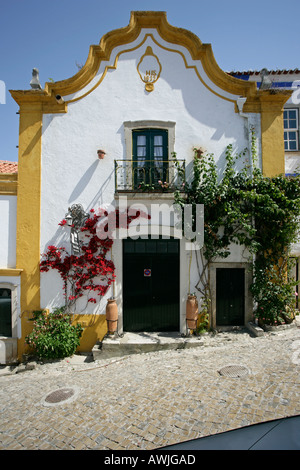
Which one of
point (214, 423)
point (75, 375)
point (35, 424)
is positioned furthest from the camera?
point (75, 375)

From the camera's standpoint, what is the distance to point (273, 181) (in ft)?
26.3

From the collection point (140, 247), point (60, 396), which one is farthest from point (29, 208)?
point (60, 396)

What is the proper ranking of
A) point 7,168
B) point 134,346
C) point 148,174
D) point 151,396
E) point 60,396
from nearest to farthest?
point 151,396 → point 60,396 → point 134,346 → point 148,174 → point 7,168

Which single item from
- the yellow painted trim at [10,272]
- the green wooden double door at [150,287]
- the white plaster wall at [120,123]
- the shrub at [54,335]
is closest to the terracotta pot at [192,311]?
the green wooden double door at [150,287]

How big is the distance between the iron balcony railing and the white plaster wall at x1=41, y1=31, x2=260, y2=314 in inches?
13.6

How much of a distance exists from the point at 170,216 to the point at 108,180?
7.13 feet

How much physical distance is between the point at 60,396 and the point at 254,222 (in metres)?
6.77

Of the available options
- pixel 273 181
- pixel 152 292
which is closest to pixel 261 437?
pixel 152 292

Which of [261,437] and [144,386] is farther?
[144,386]

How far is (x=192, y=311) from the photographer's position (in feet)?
25.5

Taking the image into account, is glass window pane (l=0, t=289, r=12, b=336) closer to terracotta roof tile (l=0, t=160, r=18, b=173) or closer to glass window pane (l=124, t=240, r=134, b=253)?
glass window pane (l=124, t=240, r=134, b=253)

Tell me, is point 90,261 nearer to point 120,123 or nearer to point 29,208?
point 29,208

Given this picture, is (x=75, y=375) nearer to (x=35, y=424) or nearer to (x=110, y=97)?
(x=35, y=424)

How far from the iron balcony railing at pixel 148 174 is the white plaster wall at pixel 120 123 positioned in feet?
1.14
